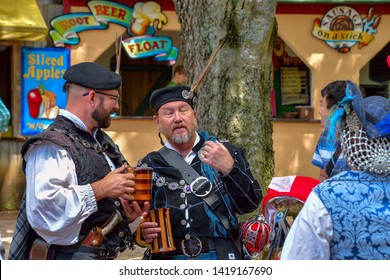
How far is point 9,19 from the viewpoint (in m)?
10.6

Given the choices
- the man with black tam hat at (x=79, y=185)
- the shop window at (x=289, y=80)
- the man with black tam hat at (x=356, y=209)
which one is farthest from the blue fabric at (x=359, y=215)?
the shop window at (x=289, y=80)

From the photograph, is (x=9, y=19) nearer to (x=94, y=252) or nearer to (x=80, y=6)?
(x=80, y=6)

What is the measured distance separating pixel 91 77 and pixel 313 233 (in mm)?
1583

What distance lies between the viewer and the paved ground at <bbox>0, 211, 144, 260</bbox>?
8.47 m

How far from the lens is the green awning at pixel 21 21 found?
34.4ft

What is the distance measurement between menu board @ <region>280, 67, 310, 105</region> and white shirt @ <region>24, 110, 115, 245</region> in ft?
30.9

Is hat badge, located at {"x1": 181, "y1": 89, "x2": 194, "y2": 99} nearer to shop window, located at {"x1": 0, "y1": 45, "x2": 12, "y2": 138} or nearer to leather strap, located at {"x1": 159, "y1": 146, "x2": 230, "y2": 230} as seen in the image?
leather strap, located at {"x1": 159, "y1": 146, "x2": 230, "y2": 230}

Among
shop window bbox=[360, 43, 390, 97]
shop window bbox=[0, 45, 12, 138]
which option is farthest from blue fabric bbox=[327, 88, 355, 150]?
shop window bbox=[360, 43, 390, 97]

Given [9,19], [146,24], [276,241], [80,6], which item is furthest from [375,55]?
[276,241]

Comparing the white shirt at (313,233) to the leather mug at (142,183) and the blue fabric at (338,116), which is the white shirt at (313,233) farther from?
the leather mug at (142,183)

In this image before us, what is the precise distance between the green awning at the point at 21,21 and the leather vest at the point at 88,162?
6949 mm

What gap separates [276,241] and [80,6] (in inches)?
299

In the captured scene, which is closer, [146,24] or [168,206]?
[168,206]

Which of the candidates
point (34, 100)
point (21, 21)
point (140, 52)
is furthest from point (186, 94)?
point (140, 52)
